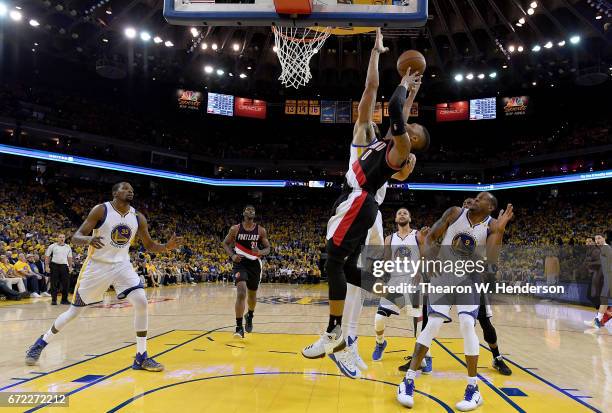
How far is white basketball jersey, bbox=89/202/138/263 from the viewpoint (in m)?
5.70

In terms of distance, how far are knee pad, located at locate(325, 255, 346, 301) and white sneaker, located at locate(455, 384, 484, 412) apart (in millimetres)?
1518

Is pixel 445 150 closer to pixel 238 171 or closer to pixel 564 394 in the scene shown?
pixel 238 171

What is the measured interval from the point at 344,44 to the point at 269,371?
1016 inches

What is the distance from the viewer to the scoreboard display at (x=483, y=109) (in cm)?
3184

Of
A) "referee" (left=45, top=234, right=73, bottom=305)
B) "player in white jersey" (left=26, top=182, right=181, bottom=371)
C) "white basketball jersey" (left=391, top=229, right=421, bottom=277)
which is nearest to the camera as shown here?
"player in white jersey" (left=26, top=182, right=181, bottom=371)

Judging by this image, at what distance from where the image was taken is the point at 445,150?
123 ft

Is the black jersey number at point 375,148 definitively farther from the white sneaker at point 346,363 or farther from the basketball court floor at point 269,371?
the basketball court floor at point 269,371

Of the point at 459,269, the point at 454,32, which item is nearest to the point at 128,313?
the point at 459,269

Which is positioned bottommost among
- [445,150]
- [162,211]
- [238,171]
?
[162,211]

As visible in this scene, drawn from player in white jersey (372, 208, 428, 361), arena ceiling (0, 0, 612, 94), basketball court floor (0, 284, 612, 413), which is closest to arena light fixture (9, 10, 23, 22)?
arena ceiling (0, 0, 612, 94)

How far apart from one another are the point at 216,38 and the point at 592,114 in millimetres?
26680

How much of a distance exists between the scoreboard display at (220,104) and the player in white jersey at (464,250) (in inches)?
1162

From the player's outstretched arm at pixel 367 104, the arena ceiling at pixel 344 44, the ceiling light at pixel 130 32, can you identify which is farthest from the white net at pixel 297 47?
the ceiling light at pixel 130 32

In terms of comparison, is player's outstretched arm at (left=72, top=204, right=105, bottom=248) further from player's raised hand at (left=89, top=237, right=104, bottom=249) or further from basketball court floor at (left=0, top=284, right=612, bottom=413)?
basketball court floor at (left=0, top=284, right=612, bottom=413)
